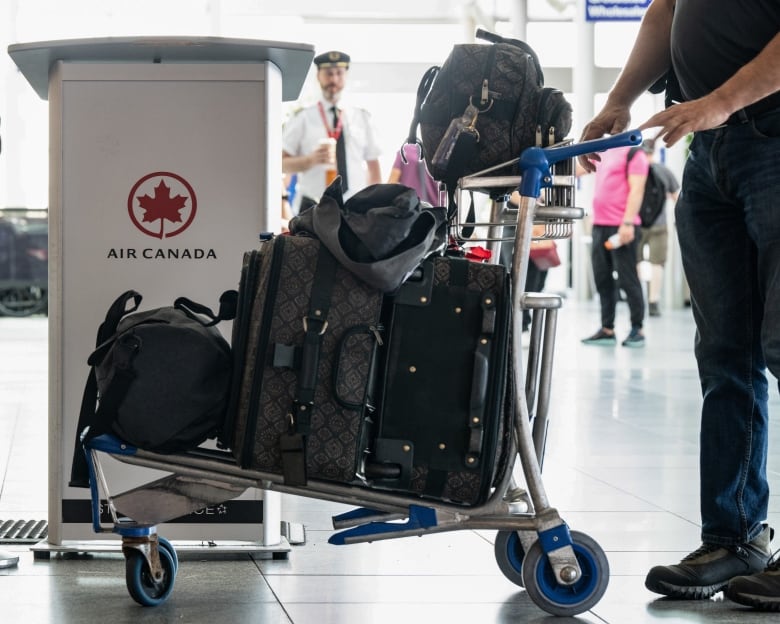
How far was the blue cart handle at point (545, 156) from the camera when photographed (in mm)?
2535

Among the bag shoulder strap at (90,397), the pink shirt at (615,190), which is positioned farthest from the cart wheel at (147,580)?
the pink shirt at (615,190)

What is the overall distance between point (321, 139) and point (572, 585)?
15.5ft

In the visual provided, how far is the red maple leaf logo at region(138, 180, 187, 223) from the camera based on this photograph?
3107 mm

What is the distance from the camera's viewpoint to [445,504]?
2.56 metres

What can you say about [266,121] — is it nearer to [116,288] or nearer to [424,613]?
[116,288]

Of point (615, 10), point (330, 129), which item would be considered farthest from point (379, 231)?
point (615, 10)

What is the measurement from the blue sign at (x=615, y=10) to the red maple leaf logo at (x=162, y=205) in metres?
10.4

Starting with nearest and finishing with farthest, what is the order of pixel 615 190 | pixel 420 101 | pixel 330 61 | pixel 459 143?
pixel 459 143 → pixel 420 101 → pixel 330 61 → pixel 615 190

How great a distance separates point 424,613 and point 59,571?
36.4 inches

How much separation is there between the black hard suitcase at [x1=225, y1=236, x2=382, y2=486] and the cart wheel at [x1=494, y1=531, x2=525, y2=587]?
1.71 feet

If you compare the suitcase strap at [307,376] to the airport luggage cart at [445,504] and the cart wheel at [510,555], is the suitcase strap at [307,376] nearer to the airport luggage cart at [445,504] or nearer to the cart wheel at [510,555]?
the airport luggage cart at [445,504]

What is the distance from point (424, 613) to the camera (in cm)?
259

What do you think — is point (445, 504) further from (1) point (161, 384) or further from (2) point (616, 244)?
(2) point (616, 244)

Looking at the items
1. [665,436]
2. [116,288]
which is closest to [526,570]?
[116,288]
